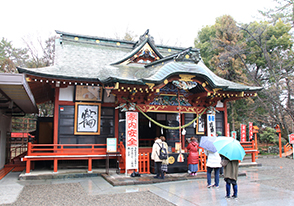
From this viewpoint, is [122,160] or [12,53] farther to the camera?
[12,53]

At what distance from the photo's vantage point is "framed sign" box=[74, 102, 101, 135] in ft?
37.2

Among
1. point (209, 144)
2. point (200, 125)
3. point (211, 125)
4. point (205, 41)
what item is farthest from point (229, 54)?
point (209, 144)

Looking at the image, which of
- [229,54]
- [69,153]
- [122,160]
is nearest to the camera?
[122,160]

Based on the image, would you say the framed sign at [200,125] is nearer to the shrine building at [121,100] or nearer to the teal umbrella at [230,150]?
the shrine building at [121,100]

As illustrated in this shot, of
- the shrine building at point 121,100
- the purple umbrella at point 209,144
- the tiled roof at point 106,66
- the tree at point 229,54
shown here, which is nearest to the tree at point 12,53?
the tiled roof at point 106,66

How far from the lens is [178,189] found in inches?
308

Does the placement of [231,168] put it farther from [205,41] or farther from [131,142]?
[205,41]

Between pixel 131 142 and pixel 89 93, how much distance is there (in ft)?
11.6

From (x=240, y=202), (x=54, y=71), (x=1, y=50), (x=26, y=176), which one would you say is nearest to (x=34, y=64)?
(x=1, y=50)

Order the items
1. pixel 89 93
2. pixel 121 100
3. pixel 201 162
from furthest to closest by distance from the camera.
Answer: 1. pixel 89 93
2. pixel 201 162
3. pixel 121 100

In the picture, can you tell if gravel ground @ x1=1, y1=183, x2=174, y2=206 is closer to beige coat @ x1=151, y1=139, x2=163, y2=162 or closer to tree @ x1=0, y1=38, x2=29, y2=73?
beige coat @ x1=151, y1=139, x2=163, y2=162

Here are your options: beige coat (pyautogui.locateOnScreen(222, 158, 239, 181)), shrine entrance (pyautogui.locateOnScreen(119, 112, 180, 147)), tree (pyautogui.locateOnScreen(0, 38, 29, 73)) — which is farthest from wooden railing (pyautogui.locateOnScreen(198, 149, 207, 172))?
tree (pyautogui.locateOnScreen(0, 38, 29, 73))

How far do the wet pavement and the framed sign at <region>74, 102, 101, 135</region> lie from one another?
88.8 inches

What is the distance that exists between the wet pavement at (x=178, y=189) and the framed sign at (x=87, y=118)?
7.40 ft
